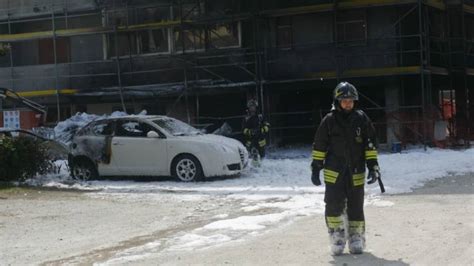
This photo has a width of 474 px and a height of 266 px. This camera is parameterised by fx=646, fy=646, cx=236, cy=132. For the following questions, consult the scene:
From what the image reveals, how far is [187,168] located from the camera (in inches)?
549

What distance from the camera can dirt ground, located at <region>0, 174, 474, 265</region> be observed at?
7105 millimetres

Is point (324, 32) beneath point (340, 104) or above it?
above

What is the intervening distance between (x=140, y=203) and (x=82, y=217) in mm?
1491

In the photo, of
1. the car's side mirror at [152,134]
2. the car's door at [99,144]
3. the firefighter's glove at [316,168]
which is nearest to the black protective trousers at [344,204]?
the firefighter's glove at [316,168]

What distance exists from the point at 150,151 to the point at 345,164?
7.75 meters

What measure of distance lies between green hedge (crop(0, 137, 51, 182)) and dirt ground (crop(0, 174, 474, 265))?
2.40 m

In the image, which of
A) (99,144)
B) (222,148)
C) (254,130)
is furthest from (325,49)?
(99,144)

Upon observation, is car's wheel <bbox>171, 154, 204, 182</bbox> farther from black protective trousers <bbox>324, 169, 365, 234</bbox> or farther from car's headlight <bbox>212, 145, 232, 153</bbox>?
black protective trousers <bbox>324, 169, 365, 234</bbox>

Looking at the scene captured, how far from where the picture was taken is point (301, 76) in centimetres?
2098

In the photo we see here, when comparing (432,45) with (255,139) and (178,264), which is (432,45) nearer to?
(255,139)

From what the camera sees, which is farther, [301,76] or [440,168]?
[301,76]

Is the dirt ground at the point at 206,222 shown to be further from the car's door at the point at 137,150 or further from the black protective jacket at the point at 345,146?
the car's door at the point at 137,150

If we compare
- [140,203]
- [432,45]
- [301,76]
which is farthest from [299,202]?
[432,45]

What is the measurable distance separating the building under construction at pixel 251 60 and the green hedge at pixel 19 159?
6.68 meters
